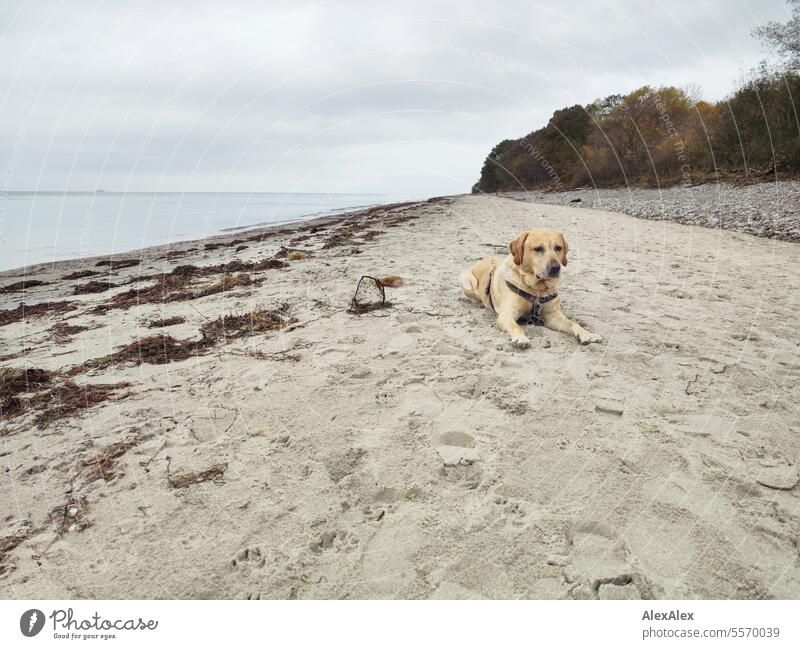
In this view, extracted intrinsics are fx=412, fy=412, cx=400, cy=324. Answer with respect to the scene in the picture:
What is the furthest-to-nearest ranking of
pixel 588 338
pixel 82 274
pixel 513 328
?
1. pixel 82 274
2. pixel 513 328
3. pixel 588 338

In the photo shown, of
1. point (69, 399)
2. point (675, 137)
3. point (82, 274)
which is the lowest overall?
point (69, 399)

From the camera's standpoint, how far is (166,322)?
6527 millimetres

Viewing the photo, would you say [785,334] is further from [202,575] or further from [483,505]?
[202,575]

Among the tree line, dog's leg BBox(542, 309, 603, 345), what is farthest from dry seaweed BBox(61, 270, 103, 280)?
the tree line

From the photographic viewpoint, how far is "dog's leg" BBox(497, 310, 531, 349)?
15.3 ft

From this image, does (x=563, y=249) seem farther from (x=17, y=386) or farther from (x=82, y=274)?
(x=82, y=274)

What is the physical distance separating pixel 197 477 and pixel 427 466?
1571mm

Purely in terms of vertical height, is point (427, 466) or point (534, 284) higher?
point (534, 284)

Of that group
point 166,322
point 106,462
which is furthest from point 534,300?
A: point 166,322

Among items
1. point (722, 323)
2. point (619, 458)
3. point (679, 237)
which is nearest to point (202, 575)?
point (619, 458)

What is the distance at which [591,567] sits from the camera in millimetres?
2023

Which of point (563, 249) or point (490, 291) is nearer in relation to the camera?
point (563, 249)

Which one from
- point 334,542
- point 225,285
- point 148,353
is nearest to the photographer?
point 334,542

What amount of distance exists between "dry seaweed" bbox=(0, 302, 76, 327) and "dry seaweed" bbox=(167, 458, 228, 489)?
7700 millimetres
